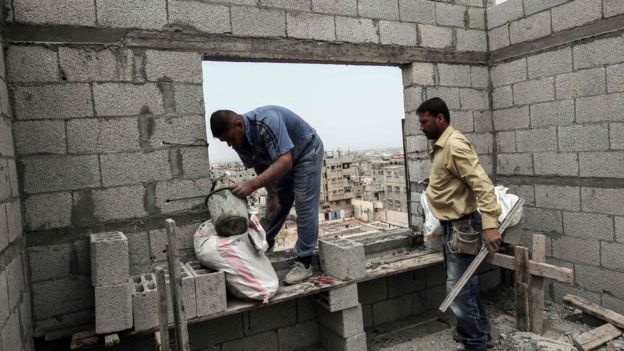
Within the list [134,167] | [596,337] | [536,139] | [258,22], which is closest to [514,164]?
[536,139]

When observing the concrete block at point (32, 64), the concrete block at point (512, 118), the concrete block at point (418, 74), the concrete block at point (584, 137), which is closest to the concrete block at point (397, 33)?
the concrete block at point (418, 74)

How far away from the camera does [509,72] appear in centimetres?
466

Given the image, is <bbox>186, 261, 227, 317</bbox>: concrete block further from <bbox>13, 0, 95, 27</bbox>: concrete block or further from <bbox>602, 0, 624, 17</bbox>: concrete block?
<bbox>602, 0, 624, 17</bbox>: concrete block

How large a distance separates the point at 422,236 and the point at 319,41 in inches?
89.5

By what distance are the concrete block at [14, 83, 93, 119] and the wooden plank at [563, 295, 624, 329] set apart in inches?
180

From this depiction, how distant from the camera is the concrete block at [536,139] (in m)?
4.32

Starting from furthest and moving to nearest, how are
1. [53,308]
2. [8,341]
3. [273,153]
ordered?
[273,153]
[53,308]
[8,341]

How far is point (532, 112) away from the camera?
447 centimetres

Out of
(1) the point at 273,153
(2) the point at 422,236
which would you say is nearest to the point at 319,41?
(1) the point at 273,153

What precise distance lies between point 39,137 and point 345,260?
2.38 meters

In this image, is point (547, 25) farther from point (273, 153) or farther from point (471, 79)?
point (273, 153)

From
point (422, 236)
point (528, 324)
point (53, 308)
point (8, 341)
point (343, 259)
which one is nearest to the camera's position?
point (8, 341)

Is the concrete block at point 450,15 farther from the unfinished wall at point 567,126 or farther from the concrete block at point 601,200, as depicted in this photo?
the concrete block at point 601,200

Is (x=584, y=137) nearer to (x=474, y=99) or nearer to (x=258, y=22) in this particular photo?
(x=474, y=99)
